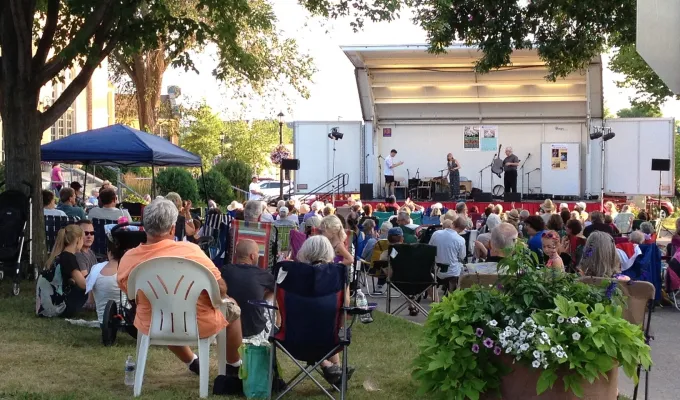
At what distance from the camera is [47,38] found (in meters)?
11.8

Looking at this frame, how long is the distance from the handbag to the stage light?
57.5 ft

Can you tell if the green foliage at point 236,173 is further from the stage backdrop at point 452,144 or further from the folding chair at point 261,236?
the folding chair at point 261,236

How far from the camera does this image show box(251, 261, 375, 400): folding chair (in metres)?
5.78

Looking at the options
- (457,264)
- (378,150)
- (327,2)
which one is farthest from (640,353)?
(378,150)

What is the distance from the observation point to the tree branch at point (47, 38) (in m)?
11.5

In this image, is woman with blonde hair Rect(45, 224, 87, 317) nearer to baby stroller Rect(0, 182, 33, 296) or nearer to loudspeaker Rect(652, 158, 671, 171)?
baby stroller Rect(0, 182, 33, 296)

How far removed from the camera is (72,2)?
428 inches

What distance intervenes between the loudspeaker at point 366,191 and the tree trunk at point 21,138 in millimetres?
12348

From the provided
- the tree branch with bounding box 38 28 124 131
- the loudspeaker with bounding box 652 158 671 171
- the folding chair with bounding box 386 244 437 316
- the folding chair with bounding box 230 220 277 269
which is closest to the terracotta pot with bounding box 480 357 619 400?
the folding chair with bounding box 386 244 437 316

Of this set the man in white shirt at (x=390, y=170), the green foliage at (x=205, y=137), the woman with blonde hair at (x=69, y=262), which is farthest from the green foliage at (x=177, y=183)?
the green foliage at (x=205, y=137)

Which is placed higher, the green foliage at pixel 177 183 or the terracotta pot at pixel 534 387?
the green foliage at pixel 177 183

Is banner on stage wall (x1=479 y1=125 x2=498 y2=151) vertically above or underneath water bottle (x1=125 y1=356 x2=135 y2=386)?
above

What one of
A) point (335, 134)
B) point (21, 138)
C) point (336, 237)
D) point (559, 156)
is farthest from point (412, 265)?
point (559, 156)

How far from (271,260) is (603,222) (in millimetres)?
5017
